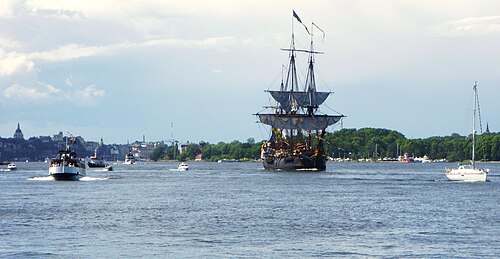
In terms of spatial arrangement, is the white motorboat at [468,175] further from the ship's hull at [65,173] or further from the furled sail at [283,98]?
the furled sail at [283,98]

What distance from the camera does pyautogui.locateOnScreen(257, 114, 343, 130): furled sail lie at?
584 feet

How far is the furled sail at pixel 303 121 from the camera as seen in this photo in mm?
178000

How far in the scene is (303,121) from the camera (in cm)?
17812

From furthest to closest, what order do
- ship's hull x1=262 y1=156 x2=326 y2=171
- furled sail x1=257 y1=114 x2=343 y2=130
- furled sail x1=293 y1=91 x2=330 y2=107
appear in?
furled sail x1=293 y1=91 x2=330 y2=107
furled sail x1=257 y1=114 x2=343 y2=130
ship's hull x1=262 y1=156 x2=326 y2=171

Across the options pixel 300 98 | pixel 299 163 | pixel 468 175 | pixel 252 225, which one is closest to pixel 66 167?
pixel 468 175

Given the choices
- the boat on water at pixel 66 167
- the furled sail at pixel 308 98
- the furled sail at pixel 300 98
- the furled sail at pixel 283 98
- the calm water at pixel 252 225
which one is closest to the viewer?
the calm water at pixel 252 225

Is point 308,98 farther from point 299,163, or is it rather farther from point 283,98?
point 299,163

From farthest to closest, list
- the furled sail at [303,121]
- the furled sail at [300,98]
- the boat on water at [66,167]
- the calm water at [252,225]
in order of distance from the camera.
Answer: the furled sail at [300,98]
the furled sail at [303,121]
the boat on water at [66,167]
the calm water at [252,225]

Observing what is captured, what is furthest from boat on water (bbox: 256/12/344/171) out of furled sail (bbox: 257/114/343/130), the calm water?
the calm water

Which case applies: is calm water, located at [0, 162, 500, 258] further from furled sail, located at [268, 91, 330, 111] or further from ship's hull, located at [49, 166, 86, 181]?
furled sail, located at [268, 91, 330, 111]

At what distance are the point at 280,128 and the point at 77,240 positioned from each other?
134461 millimetres

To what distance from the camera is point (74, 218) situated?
5756 cm

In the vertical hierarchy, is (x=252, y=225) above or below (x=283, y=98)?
below

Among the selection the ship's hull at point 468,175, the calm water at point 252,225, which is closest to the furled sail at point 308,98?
the ship's hull at point 468,175
